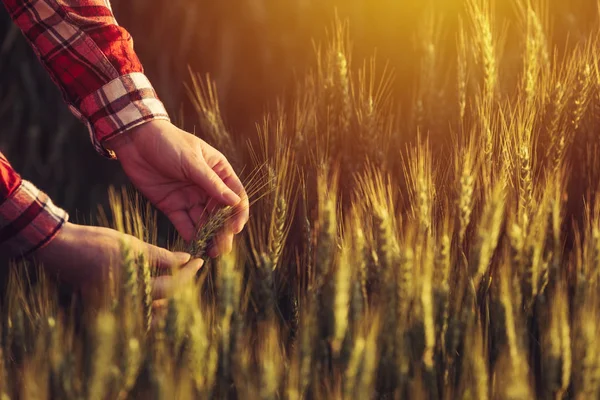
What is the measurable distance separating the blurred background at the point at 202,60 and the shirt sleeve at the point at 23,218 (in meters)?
0.81

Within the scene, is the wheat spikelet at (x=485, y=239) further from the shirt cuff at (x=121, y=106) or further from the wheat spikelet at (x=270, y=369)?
the shirt cuff at (x=121, y=106)

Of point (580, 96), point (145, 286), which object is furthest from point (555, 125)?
point (145, 286)

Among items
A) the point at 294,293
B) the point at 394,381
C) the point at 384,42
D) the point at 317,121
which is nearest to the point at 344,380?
the point at 394,381

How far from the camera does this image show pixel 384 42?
86.3 inches

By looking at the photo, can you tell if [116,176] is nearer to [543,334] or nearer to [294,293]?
[294,293]

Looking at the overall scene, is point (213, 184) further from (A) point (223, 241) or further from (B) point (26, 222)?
(B) point (26, 222)

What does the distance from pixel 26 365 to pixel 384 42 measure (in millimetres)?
1443

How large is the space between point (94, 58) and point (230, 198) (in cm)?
37

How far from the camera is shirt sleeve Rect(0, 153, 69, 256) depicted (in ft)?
4.41

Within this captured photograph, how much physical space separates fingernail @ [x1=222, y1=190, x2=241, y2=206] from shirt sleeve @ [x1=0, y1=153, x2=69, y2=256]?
0.28m

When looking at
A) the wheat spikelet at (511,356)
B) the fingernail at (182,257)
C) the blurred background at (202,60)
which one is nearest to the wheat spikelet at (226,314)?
A: the fingernail at (182,257)

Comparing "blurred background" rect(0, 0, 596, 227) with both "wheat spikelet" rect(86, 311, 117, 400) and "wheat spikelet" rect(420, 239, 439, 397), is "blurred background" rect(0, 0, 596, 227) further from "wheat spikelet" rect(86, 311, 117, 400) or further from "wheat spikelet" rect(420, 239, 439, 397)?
"wheat spikelet" rect(86, 311, 117, 400)

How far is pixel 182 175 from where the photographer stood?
143 cm

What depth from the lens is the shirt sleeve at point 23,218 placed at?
4.41ft
